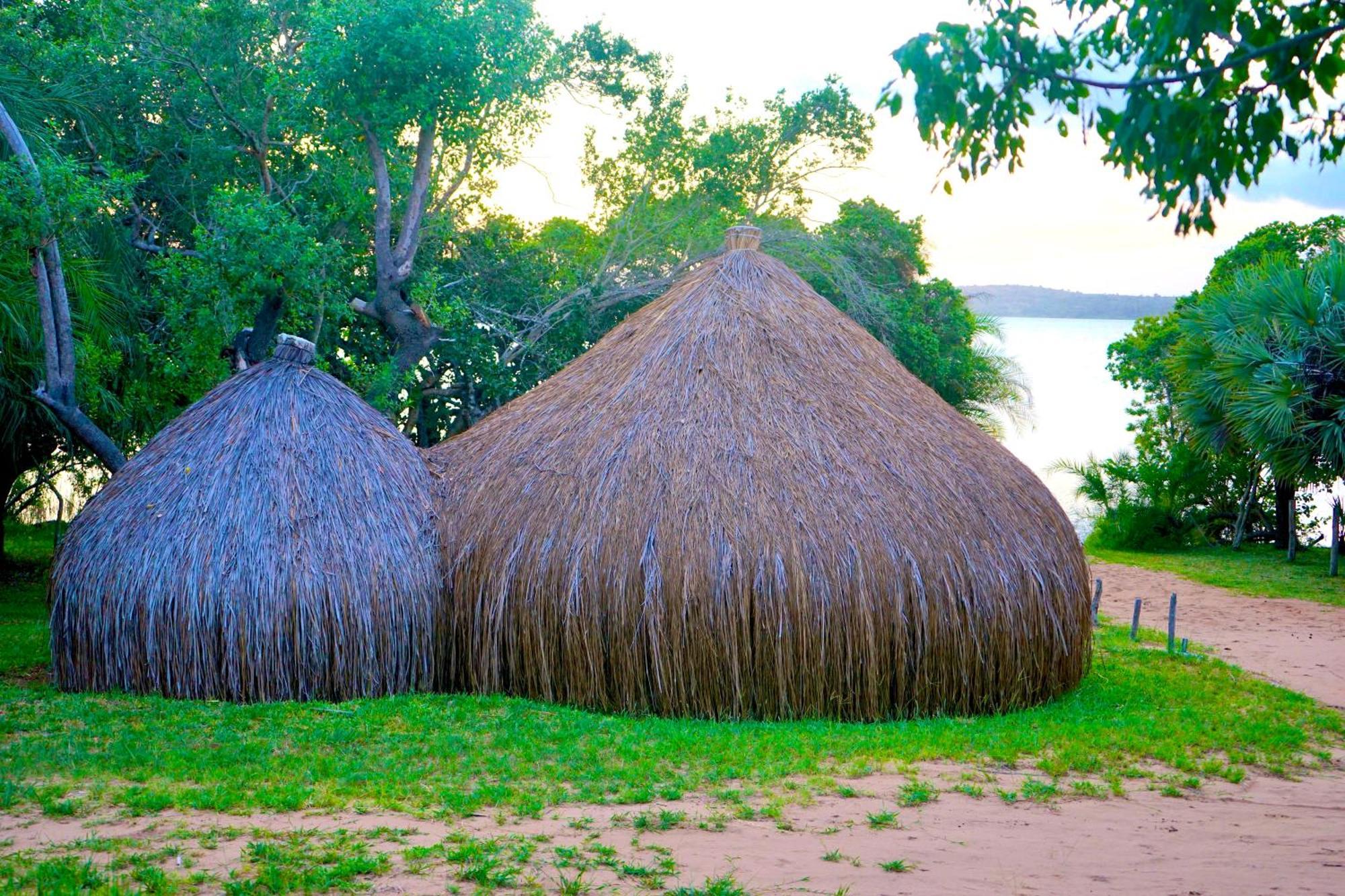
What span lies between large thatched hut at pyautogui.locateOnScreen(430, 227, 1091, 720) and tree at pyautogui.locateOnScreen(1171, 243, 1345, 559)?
942cm

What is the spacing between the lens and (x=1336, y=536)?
20.0m

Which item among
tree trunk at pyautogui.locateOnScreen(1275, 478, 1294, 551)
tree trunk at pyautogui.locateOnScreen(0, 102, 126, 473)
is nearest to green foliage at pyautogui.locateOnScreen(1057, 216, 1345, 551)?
tree trunk at pyautogui.locateOnScreen(1275, 478, 1294, 551)

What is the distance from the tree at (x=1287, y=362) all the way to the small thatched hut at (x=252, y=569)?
43.7ft

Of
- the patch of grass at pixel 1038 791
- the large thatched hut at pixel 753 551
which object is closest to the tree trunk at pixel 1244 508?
the large thatched hut at pixel 753 551

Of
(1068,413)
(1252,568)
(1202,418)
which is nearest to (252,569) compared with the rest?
(1202,418)

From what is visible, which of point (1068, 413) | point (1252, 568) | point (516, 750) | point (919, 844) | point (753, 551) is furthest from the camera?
point (1068, 413)

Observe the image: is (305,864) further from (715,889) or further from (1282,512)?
(1282,512)

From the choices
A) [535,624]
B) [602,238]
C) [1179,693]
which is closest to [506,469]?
[535,624]

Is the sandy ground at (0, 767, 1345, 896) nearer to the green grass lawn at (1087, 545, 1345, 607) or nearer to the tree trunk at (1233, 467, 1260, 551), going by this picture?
the green grass lawn at (1087, 545, 1345, 607)

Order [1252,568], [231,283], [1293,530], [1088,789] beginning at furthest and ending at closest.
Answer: [1293,530] < [1252,568] < [231,283] < [1088,789]

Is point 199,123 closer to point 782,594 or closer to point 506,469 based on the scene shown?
point 506,469

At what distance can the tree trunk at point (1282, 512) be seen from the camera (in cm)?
2217

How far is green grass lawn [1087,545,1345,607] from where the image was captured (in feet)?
58.3

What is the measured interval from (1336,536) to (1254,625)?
656 centimetres
